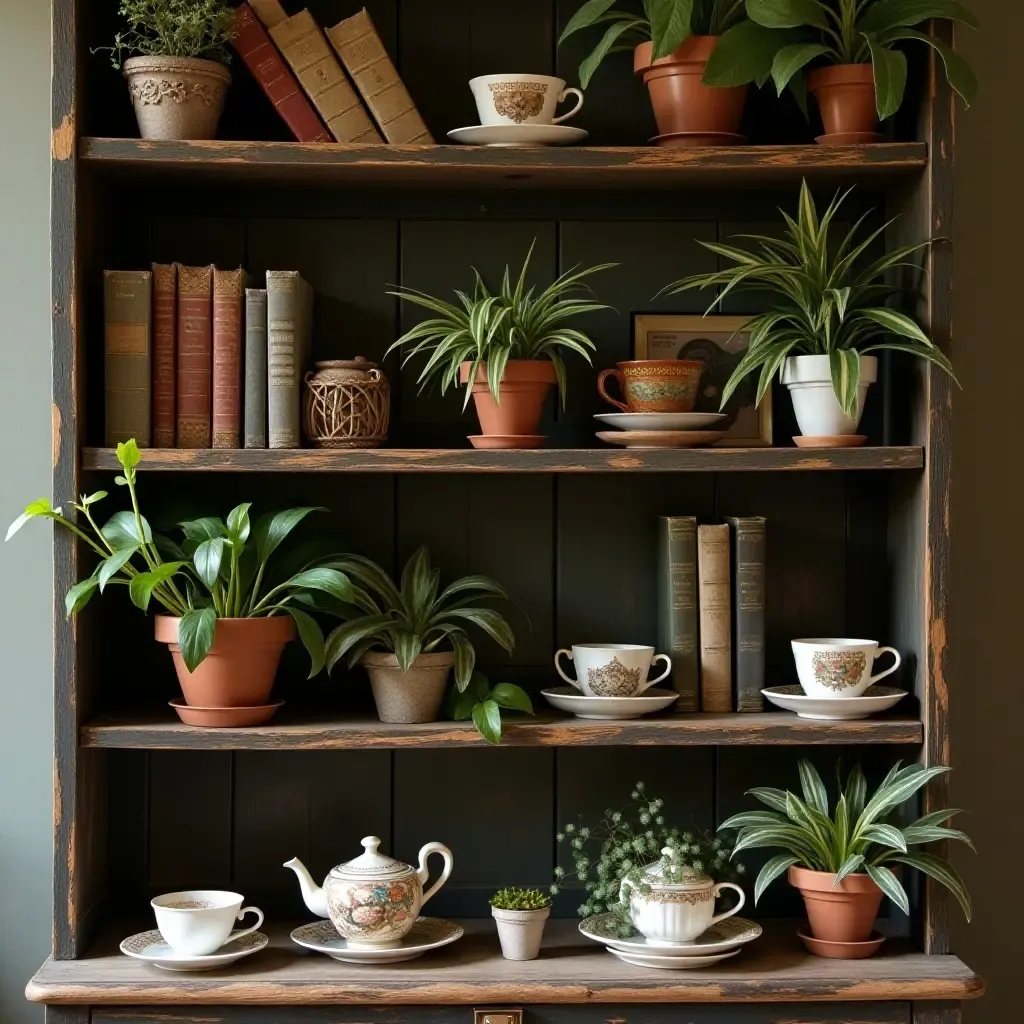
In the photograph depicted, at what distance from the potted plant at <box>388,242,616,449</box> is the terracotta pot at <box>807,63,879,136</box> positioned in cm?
44

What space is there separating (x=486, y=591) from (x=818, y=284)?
77 centimetres

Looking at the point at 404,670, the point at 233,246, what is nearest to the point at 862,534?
the point at 404,670

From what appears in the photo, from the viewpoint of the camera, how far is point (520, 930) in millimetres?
2039

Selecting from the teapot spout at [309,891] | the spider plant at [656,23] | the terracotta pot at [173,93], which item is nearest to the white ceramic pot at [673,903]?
the teapot spout at [309,891]

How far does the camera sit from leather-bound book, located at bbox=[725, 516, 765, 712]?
7.18 feet

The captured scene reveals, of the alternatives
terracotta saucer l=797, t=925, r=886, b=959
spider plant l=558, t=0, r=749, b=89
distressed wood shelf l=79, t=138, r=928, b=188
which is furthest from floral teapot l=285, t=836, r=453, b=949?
spider plant l=558, t=0, r=749, b=89

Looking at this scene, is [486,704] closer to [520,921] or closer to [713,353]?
[520,921]

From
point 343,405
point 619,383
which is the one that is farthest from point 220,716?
point 619,383

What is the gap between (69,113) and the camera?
199 centimetres

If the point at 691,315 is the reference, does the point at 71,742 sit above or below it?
below

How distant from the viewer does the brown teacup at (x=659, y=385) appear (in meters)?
2.13

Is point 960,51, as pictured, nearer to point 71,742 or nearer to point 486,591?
point 486,591

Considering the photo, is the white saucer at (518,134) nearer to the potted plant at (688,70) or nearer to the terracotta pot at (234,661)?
the potted plant at (688,70)

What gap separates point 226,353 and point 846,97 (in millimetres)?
1062
